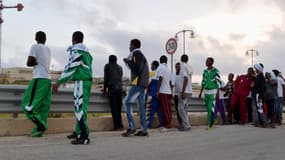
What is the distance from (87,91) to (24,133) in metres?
1.60

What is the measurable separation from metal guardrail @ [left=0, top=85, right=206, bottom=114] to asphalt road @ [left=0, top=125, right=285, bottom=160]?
0.59 metres

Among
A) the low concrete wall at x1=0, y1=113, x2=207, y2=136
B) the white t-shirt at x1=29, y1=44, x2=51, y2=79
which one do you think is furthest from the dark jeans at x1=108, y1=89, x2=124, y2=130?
the white t-shirt at x1=29, y1=44, x2=51, y2=79

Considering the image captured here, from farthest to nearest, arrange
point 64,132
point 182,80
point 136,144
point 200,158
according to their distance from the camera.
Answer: point 182,80 < point 64,132 < point 136,144 < point 200,158

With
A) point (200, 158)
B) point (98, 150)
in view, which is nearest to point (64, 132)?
point (98, 150)

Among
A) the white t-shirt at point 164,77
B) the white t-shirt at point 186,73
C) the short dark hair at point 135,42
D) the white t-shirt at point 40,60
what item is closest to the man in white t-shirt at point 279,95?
the white t-shirt at point 186,73

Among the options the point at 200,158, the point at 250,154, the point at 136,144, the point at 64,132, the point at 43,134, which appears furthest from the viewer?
the point at 64,132

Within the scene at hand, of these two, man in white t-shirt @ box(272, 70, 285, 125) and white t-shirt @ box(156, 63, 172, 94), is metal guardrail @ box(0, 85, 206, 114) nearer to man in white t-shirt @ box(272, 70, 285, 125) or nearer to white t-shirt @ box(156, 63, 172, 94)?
white t-shirt @ box(156, 63, 172, 94)

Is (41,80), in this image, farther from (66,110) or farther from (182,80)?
(182,80)

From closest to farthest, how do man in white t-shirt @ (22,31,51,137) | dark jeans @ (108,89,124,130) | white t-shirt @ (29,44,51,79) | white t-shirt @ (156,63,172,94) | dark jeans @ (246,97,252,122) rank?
1. man in white t-shirt @ (22,31,51,137)
2. white t-shirt @ (29,44,51,79)
3. dark jeans @ (108,89,124,130)
4. white t-shirt @ (156,63,172,94)
5. dark jeans @ (246,97,252,122)

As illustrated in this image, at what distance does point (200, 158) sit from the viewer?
672cm

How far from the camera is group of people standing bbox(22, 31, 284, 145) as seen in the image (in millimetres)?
7660

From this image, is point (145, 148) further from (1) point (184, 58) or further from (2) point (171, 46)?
(2) point (171, 46)

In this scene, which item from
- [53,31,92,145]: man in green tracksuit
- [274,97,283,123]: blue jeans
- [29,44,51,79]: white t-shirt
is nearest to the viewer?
[53,31,92,145]: man in green tracksuit

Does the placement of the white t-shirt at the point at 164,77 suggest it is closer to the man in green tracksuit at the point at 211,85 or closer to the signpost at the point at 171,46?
the man in green tracksuit at the point at 211,85
